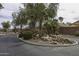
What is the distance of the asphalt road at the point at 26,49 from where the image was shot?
7.51 metres

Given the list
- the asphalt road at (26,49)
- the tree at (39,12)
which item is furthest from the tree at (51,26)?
the asphalt road at (26,49)


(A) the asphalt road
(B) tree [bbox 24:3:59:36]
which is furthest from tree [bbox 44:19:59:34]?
(A) the asphalt road

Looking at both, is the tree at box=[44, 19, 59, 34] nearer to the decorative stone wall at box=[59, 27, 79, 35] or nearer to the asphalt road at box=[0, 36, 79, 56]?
the decorative stone wall at box=[59, 27, 79, 35]

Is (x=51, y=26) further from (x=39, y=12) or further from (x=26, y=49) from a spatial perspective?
(x=26, y=49)

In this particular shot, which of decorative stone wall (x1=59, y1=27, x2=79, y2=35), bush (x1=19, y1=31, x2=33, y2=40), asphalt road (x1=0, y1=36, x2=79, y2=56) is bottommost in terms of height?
asphalt road (x1=0, y1=36, x2=79, y2=56)

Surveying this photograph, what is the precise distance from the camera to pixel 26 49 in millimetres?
7566

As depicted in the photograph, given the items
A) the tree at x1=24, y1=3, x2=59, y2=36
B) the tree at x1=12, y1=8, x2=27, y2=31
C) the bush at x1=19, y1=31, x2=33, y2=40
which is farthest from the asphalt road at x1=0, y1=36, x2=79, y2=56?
the tree at x1=24, y1=3, x2=59, y2=36

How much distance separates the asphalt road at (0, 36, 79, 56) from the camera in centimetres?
751

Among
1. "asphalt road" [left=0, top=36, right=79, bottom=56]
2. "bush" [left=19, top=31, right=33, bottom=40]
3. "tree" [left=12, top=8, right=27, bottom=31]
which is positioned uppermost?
"tree" [left=12, top=8, right=27, bottom=31]

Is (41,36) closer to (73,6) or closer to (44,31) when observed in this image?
(44,31)

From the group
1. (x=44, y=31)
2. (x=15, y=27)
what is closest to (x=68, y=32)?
(x=44, y=31)

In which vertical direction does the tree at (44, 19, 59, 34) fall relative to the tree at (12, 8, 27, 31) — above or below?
below

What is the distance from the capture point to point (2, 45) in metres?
7.56

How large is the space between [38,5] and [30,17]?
0.88 ft
